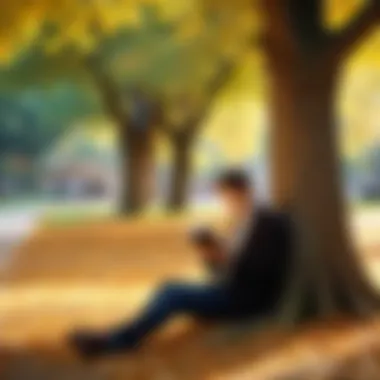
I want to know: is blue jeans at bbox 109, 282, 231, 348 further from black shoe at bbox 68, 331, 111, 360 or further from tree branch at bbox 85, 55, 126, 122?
tree branch at bbox 85, 55, 126, 122

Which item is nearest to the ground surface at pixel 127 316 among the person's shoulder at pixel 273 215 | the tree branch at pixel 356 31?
the person's shoulder at pixel 273 215

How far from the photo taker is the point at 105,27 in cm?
177

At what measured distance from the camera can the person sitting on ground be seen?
1758 mm

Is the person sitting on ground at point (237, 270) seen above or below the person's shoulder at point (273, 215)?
below

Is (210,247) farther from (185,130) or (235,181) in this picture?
(185,130)

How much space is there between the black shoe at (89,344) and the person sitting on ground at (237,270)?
0.07 meters

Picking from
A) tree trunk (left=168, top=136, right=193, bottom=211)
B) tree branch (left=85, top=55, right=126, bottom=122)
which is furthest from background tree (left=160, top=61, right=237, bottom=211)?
tree branch (left=85, top=55, right=126, bottom=122)

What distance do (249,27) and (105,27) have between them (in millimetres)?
303

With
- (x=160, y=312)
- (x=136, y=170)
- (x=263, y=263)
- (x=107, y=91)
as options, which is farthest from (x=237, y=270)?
(x=107, y=91)

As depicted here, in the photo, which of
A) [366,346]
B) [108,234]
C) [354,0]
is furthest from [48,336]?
[354,0]

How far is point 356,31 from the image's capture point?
1.77 meters

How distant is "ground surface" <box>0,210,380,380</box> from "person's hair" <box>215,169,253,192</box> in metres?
0.11

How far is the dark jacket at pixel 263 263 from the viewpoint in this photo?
1.78 meters

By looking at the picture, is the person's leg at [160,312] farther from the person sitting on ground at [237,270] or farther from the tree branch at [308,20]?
the tree branch at [308,20]
